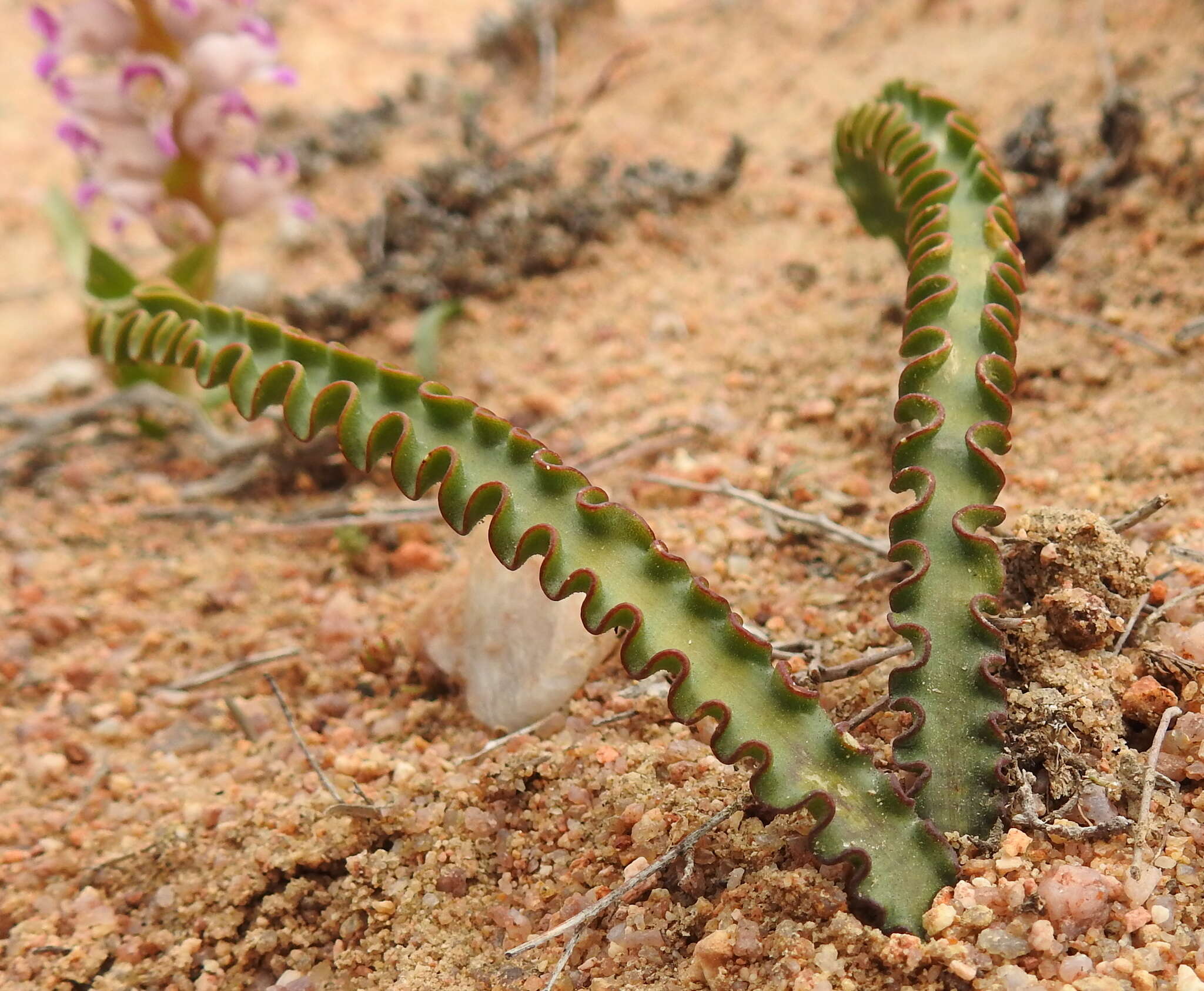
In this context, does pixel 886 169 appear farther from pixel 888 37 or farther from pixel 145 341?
pixel 888 37

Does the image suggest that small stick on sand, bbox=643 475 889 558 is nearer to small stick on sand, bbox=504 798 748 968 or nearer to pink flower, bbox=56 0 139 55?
small stick on sand, bbox=504 798 748 968

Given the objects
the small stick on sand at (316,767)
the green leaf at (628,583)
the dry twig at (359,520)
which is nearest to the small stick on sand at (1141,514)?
the green leaf at (628,583)

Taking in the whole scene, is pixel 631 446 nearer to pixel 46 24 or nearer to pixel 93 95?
pixel 93 95

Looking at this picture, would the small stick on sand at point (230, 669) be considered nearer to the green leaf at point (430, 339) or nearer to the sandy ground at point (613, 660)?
the sandy ground at point (613, 660)

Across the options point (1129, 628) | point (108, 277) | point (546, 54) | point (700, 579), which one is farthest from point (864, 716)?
point (546, 54)

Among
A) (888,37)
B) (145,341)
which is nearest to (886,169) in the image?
(145,341)
